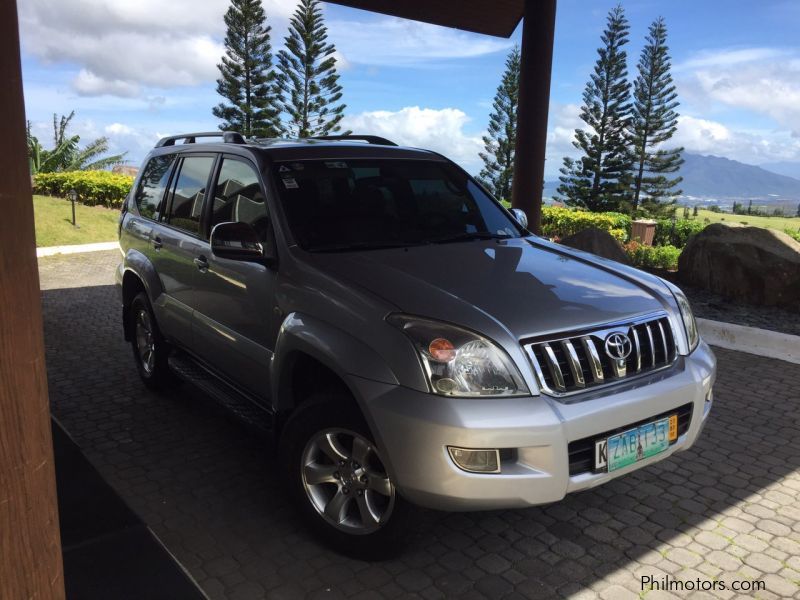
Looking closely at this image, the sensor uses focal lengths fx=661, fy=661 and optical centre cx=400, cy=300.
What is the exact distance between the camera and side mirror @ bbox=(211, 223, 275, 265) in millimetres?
3324

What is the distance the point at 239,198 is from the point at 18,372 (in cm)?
247

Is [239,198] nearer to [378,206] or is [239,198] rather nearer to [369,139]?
[378,206]

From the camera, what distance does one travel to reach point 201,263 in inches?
161

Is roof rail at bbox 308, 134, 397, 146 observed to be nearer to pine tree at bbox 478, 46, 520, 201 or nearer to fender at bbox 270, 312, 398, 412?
fender at bbox 270, 312, 398, 412

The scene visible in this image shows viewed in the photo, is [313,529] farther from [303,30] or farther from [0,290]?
[303,30]

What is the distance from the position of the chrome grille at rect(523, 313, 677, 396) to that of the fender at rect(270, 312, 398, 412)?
0.62 metres

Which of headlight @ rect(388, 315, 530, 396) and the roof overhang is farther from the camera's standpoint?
the roof overhang

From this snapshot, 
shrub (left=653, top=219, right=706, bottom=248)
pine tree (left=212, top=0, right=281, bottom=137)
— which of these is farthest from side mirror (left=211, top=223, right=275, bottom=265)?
pine tree (left=212, top=0, right=281, bottom=137)

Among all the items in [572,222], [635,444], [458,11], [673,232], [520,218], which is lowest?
[673,232]

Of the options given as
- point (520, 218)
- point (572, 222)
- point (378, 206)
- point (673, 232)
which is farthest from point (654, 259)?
point (673, 232)

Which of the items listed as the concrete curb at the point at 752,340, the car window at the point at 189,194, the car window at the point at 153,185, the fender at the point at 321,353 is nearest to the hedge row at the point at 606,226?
the concrete curb at the point at 752,340

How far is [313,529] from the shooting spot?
314 cm

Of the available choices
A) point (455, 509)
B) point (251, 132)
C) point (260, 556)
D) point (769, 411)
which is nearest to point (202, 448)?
point (260, 556)

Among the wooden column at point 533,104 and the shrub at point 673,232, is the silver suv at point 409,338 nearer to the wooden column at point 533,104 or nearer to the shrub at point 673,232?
the wooden column at point 533,104
